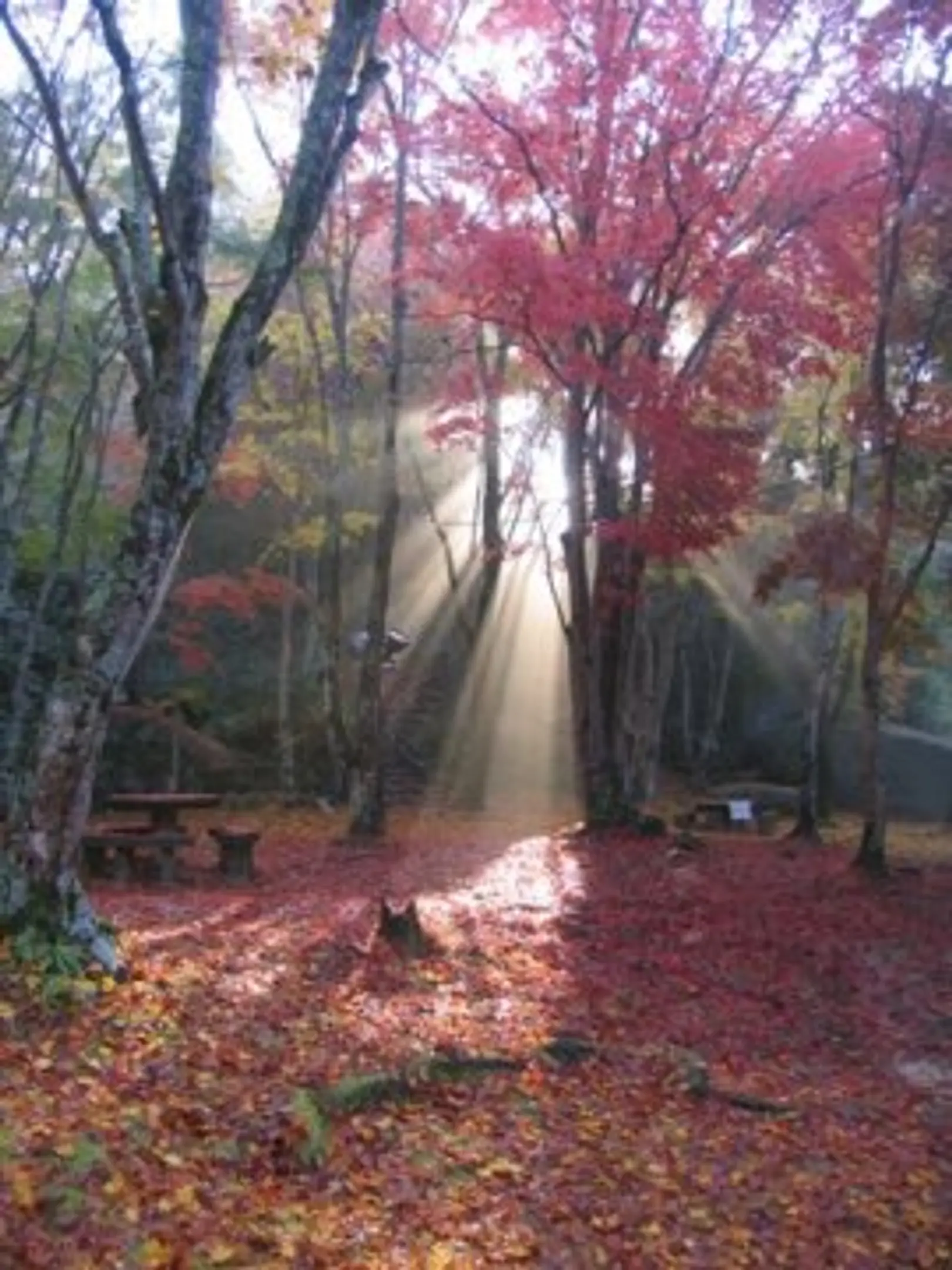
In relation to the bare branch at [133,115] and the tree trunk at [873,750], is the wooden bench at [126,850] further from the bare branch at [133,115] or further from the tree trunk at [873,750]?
the tree trunk at [873,750]

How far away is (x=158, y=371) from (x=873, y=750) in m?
8.58

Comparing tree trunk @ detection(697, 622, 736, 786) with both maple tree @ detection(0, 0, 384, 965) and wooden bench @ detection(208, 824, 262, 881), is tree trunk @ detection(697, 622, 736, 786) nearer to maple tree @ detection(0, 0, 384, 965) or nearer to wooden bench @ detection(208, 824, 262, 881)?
wooden bench @ detection(208, 824, 262, 881)

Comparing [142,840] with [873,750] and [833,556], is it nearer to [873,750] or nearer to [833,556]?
[873,750]

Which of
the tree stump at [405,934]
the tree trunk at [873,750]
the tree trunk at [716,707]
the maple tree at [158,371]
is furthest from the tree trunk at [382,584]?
the tree trunk at [716,707]

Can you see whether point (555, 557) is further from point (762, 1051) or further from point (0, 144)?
point (762, 1051)

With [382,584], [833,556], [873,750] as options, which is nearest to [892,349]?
[833,556]

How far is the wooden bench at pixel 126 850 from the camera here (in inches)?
453

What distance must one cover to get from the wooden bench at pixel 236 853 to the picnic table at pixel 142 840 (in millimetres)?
357

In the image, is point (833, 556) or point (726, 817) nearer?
point (833, 556)

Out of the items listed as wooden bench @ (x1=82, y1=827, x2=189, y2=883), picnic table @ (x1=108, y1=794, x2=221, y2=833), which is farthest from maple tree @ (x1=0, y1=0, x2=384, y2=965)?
picnic table @ (x1=108, y1=794, x2=221, y2=833)

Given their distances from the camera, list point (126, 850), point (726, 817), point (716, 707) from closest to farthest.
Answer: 1. point (126, 850)
2. point (726, 817)
3. point (716, 707)

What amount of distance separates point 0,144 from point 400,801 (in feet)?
41.1

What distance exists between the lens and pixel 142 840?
11469 millimetres

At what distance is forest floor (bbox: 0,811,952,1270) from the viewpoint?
15.4 ft
